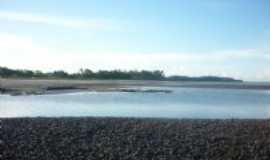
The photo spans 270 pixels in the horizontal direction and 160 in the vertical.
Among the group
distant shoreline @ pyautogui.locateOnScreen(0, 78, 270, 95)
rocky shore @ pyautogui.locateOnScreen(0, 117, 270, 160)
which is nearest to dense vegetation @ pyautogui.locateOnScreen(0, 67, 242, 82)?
distant shoreline @ pyautogui.locateOnScreen(0, 78, 270, 95)

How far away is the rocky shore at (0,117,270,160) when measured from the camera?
16.6 metres

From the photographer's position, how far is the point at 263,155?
1661 centimetres

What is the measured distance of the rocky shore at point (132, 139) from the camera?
1659 cm

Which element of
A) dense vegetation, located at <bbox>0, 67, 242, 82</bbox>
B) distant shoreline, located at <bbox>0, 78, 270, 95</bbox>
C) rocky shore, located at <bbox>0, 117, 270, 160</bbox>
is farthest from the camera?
dense vegetation, located at <bbox>0, 67, 242, 82</bbox>

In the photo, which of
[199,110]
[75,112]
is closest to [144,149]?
[75,112]

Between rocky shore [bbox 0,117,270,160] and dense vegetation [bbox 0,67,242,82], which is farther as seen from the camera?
dense vegetation [bbox 0,67,242,82]

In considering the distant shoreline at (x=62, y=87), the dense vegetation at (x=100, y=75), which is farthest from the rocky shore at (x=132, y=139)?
the dense vegetation at (x=100, y=75)

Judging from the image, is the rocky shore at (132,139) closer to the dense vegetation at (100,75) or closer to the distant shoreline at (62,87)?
the distant shoreline at (62,87)

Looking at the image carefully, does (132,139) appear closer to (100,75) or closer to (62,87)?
(62,87)

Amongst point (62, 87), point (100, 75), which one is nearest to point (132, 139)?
point (62, 87)

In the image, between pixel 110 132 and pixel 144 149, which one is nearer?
pixel 144 149

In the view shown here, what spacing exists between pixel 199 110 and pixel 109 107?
5.93 metres

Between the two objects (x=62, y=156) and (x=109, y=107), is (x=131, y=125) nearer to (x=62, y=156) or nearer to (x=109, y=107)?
(x=62, y=156)

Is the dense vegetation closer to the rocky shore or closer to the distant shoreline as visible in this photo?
the distant shoreline
